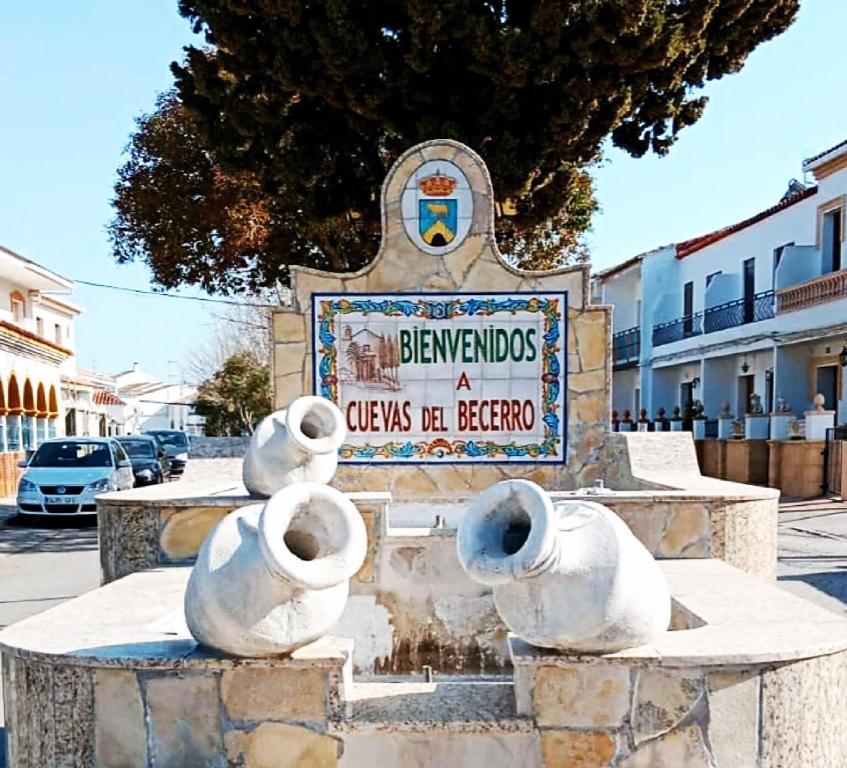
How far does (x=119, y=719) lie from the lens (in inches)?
138

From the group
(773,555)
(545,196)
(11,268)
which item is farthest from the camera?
(11,268)

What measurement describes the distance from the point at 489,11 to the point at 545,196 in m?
2.93

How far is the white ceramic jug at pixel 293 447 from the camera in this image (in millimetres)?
5734

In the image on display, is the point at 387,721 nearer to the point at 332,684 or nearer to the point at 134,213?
the point at 332,684

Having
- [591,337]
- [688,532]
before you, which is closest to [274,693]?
[688,532]

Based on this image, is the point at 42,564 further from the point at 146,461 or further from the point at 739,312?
the point at 739,312

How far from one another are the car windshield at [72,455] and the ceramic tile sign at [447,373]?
408 inches

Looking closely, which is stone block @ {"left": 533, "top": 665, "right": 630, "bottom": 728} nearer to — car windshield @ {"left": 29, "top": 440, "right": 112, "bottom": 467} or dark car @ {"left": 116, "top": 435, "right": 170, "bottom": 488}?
car windshield @ {"left": 29, "top": 440, "right": 112, "bottom": 467}

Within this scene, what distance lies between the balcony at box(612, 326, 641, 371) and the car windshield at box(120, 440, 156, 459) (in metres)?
19.0

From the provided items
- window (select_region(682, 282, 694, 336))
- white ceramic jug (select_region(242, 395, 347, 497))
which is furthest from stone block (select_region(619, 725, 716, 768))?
window (select_region(682, 282, 694, 336))

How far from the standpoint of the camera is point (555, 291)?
26.5ft

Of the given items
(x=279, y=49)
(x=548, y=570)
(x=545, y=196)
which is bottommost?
(x=548, y=570)

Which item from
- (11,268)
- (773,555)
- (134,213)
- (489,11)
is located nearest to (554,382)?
(773,555)

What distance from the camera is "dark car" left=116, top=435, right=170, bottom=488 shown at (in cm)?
1927
